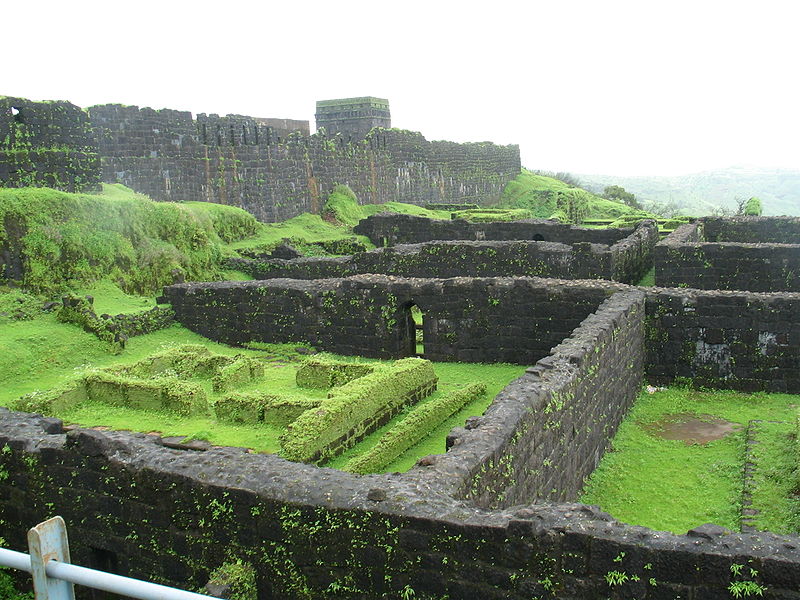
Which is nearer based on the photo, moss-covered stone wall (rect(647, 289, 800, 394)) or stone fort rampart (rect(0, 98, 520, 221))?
moss-covered stone wall (rect(647, 289, 800, 394))

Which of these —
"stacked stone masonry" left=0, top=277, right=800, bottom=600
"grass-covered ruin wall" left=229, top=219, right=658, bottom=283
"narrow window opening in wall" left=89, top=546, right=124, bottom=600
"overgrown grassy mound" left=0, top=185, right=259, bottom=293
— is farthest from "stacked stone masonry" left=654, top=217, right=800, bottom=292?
"narrow window opening in wall" left=89, top=546, right=124, bottom=600

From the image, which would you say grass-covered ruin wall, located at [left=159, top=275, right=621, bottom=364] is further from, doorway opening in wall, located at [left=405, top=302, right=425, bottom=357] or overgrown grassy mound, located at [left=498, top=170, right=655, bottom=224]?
overgrown grassy mound, located at [left=498, top=170, right=655, bottom=224]

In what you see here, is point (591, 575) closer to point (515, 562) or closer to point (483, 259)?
point (515, 562)

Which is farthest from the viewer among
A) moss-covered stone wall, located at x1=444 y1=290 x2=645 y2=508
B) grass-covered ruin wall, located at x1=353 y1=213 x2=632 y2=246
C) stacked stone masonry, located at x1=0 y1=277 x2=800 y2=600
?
grass-covered ruin wall, located at x1=353 y1=213 x2=632 y2=246

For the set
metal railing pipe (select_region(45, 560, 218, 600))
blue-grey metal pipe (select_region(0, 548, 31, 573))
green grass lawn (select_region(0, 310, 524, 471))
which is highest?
blue-grey metal pipe (select_region(0, 548, 31, 573))

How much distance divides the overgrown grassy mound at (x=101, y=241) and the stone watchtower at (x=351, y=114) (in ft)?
89.2

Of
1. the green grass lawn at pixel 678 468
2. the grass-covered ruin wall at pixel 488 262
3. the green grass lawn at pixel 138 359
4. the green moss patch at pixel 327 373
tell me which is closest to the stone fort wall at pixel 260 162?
the grass-covered ruin wall at pixel 488 262

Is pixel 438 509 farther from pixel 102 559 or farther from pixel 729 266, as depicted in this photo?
pixel 729 266

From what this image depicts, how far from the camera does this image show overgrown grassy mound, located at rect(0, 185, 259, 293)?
15.7 metres

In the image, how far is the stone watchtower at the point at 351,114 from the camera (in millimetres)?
47000

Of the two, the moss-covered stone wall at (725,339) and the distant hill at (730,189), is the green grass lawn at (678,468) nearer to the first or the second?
the moss-covered stone wall at (725,339)

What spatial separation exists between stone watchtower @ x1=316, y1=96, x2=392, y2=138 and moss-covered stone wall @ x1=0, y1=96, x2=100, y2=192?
28276mm

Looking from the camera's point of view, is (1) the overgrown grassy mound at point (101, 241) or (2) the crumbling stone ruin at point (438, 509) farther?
(1) the overgrown grassy mound at point (101, 241)

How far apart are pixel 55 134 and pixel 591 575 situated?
1853cm
